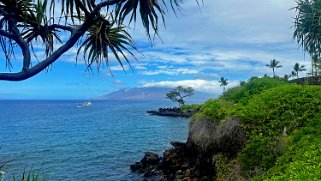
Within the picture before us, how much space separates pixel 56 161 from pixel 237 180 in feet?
90.4

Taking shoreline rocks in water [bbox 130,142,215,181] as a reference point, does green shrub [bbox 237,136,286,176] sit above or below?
above

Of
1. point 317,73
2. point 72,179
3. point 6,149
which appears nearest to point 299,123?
point 72,179

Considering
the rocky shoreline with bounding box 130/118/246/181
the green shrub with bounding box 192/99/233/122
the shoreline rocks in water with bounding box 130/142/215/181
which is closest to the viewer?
the rocky shoreline with bounding box 130/118/246/181

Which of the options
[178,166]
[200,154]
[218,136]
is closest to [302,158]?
[218,136]

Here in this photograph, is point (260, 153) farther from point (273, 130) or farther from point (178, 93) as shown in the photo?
point (178, 93)

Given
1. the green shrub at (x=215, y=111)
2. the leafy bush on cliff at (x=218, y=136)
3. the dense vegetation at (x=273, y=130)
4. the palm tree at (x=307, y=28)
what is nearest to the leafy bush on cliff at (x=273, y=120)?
the dense vegetation at (x=273, y=130)

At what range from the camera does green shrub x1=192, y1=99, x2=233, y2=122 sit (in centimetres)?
1973

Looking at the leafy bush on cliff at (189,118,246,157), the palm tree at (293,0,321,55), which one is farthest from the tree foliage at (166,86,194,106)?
the leafy bush on cliff at (189,118,246,157)

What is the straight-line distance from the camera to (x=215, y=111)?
66.6 ft

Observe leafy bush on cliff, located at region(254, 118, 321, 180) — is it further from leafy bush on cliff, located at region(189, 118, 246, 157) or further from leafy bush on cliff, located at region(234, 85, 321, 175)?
leafy bush on cliff, located at region(189, 118, 246, 157)

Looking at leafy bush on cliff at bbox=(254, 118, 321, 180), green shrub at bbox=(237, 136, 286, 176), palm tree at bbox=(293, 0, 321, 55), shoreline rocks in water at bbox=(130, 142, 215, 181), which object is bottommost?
shoreline rocks in water at bbox=(130, 142, 215, 181)

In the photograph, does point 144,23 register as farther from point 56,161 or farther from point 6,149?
point 6,149

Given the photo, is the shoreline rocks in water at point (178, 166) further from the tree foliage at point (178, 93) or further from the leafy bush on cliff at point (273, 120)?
the tree foliage at point (178, 93)

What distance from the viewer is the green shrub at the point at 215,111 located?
64.7ft
